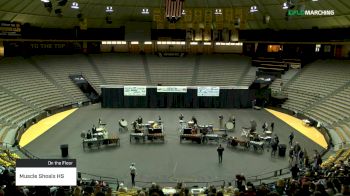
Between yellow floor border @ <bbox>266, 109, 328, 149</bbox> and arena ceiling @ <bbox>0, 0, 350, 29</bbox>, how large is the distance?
11073 mm

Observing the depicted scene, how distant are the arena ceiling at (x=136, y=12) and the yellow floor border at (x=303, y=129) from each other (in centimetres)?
1107

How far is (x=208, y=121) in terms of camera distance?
3362 centimetres

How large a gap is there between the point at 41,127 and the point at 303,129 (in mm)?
Answer: 22764

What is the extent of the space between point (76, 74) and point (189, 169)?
1119 inches

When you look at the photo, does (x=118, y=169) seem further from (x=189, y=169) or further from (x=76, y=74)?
(x=76, y=74)

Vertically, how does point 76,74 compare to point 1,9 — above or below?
below

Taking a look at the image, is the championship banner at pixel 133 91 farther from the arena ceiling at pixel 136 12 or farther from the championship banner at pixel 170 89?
the arena ceiling at pixel 136 12

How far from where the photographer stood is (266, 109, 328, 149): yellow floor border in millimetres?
27484

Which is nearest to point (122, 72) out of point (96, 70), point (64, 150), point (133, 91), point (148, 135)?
point (96, 70)

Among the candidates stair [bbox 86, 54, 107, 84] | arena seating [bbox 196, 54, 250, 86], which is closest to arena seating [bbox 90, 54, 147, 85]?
stair [bbox 86, 54, 107, 84]

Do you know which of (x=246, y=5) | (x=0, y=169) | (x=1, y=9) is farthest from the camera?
(x=246, y=5)

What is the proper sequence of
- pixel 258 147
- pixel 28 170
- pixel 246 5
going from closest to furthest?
1. pixel 28 170
2. pixel 258 147
3. pixel 246 5

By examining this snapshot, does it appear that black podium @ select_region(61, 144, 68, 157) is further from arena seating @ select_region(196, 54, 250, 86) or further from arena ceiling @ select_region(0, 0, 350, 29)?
arena seating @ select_region(196, 54, 250, 86)

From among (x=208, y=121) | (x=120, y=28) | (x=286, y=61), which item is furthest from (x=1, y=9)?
(x=286, y=61)
